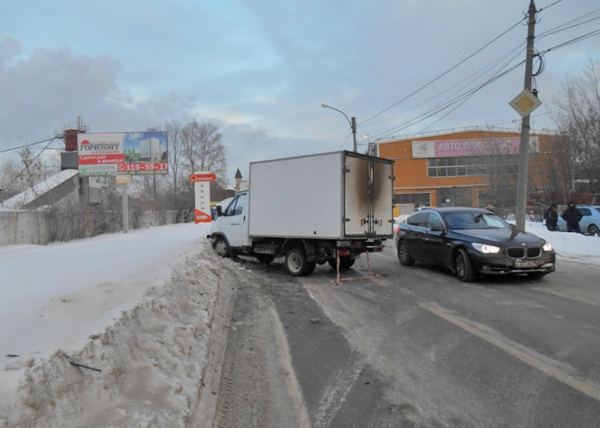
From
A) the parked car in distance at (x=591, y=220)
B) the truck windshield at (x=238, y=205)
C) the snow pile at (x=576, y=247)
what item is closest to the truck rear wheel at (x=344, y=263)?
the truck windshield at (x=238, y=205)

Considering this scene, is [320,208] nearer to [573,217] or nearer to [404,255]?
[404,255]

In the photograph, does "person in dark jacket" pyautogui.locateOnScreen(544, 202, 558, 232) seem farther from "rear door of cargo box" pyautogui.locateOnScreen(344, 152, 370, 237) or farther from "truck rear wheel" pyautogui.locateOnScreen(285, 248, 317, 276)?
"truck rear wheel" pyautogui.locateOnScreen(285, 248, 317, 276)

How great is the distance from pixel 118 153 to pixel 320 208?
62.2 ft

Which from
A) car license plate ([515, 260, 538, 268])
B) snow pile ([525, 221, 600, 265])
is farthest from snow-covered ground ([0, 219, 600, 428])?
snow pile ([525, 221, 600, 265])

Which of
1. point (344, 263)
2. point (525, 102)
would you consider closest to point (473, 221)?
point (344, 263)

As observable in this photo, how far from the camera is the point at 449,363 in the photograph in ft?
14.4

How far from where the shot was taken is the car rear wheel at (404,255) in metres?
11.6

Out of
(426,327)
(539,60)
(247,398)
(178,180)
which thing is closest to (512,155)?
(539,60)

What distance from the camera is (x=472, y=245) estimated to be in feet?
28.9

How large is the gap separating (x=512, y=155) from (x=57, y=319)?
37589 millimetres

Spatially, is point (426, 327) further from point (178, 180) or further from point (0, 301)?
point (178, 180)

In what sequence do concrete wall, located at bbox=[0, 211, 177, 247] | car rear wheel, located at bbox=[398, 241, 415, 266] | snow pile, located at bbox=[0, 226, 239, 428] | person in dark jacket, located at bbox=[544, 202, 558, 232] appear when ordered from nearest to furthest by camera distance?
1. snow pile, located at bbox=[0, 226, 239, 428]
2. car rear wheel, located at bbox=[398, 241, 415, 266]
3. concrete wall, located at bbox=[0, 211, 177, 247]
4. person in dark jacket, located at bbox=[544, 202, 558, 232]

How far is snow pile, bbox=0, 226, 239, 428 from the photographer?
2.54m

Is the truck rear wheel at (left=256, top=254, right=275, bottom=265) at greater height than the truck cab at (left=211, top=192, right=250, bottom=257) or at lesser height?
lesser
